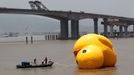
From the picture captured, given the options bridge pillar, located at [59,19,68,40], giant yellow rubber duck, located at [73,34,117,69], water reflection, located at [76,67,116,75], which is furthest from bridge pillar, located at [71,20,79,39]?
water reflection, located at [76,67,116,75]

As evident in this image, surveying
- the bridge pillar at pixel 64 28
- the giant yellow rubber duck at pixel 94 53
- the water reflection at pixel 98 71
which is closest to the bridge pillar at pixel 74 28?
the bridge pillar at pixel 64 28

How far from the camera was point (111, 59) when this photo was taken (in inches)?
1401

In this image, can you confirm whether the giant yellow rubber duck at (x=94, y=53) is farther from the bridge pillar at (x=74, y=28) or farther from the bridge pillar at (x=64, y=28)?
the bridge pillar at (x=64, y=28)

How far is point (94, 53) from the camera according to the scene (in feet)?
110

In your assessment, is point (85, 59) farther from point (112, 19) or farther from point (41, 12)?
point (112, 19)

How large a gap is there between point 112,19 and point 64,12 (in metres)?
47.3

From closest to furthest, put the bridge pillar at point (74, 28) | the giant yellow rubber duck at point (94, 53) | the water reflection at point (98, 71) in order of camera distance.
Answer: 1. the water reflection at point (98, 71)
2. the giant yellow rubber duck at point (94, 53)
3. the bridge pillar at point (74, 28)

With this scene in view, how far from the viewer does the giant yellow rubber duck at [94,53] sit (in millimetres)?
33750

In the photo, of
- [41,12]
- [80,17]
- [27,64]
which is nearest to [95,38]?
[27,64]

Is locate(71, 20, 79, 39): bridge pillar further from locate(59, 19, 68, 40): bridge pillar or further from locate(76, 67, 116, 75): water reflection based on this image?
locate(76, 67, 116, 75): water reflection

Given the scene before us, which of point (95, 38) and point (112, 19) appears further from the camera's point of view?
point (112, 19)

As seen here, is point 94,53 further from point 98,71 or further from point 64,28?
point 64,28

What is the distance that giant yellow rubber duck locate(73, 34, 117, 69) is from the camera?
111 ft

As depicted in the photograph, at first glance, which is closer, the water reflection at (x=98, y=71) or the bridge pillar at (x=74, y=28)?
the water reflection at (x=98, y=71)
